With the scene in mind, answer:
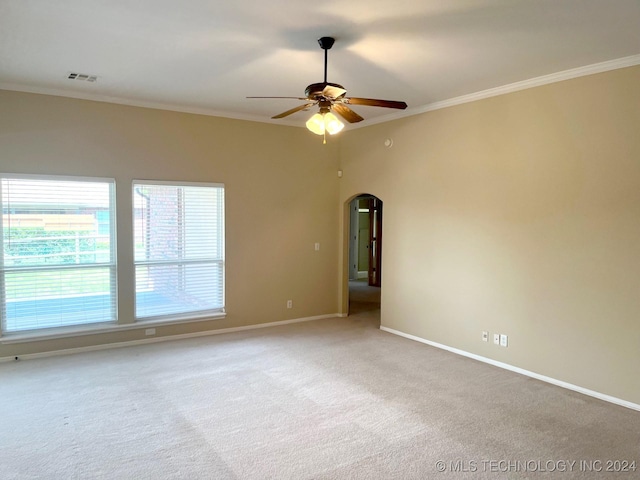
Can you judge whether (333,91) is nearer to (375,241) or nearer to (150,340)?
(150,340)

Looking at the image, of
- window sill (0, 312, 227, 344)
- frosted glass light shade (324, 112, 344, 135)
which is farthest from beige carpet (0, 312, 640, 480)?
frosted glass light shade (324, 112, 344, 135)

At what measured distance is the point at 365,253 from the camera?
11.8m

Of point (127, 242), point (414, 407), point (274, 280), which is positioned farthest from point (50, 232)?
point (414, 407)

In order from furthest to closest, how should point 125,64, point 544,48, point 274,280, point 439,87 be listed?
point 274,280, point 439,87, point 125,64, point 544,48

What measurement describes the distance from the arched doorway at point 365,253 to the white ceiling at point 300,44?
430 cm

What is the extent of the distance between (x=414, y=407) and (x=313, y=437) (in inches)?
38.5

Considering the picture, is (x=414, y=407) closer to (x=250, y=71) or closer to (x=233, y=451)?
(x=233, y=451)

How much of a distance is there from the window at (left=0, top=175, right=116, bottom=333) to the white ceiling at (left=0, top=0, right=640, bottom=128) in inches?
43.4

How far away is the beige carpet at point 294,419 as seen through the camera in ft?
9.18

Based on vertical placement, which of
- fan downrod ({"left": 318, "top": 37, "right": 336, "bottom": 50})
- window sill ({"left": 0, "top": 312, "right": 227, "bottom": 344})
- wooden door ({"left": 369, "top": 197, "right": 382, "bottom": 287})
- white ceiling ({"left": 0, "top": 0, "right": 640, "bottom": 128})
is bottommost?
window sill ({"left": 0, "top": 312, "right": 227, "bottom": 344})

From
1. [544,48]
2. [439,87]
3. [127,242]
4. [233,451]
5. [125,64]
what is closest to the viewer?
[233,451]

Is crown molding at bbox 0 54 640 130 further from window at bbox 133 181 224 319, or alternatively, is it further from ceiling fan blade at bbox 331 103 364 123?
ceiling fan blade at bbox 331 103 364 123

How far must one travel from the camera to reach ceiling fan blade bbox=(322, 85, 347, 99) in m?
3.16

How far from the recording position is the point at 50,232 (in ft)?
15.9
